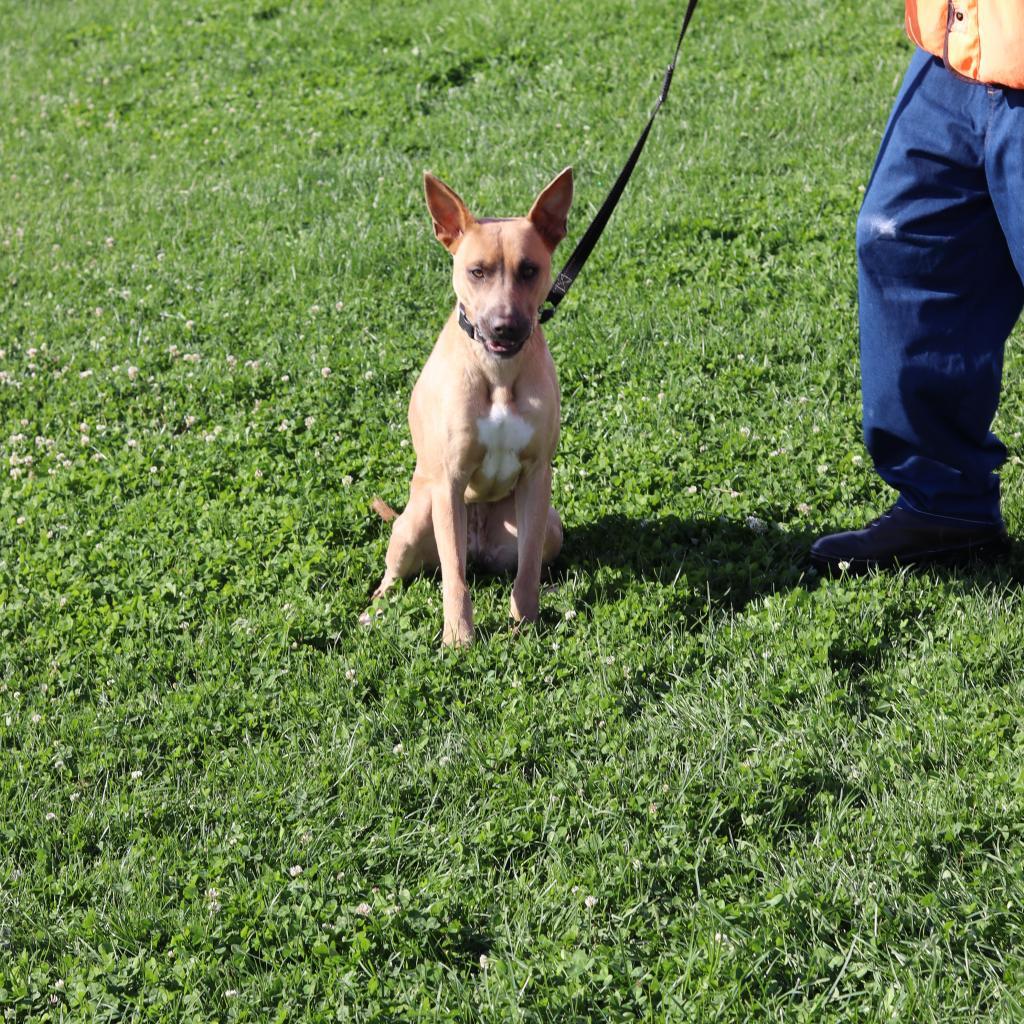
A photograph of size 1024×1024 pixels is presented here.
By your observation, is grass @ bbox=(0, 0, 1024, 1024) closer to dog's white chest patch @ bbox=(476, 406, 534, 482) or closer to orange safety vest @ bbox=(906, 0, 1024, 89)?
dog's white chest patch @ bbox=(476, 406, 534, 482)

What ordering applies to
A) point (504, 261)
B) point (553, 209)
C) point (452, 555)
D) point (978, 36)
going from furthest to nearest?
point (452, 555)
point (553, 209)
point (504, 261)
point (978, 36)

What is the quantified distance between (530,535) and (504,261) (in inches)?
40.5

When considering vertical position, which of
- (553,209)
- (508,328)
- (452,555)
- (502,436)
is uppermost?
(553,209)

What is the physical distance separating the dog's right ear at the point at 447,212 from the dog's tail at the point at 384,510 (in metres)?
1.24

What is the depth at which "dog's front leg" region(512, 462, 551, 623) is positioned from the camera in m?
4.54

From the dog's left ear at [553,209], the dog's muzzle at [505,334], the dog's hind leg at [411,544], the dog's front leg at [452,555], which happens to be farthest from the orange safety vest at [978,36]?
the dog's hind leg at [411,544]

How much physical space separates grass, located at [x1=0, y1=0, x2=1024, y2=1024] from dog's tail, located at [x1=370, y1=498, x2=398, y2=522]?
0.16 metres

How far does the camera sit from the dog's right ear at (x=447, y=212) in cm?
429

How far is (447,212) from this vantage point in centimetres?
440

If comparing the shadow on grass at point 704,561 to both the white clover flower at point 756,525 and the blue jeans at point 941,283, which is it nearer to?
the white clover flower at point 756,525

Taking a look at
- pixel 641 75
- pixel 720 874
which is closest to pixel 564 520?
pixel 720 874

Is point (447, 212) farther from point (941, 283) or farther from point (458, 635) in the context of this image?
Result: point (941, 283)

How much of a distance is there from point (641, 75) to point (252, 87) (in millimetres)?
3459

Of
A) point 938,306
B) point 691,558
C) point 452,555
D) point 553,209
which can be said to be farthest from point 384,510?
point 938,306
